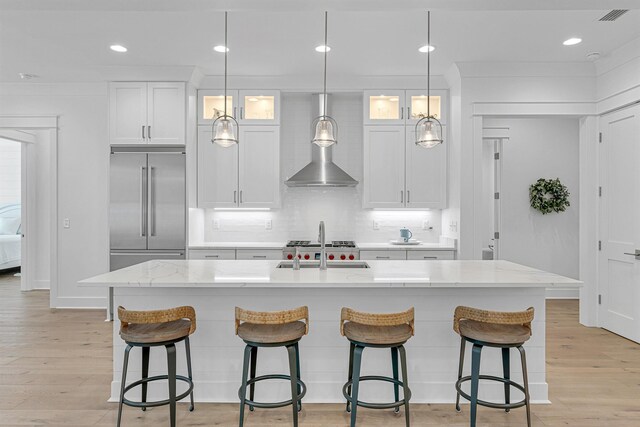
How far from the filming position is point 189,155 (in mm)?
4832

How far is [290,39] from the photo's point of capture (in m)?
3.96

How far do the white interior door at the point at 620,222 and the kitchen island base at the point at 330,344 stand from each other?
2.09 meters

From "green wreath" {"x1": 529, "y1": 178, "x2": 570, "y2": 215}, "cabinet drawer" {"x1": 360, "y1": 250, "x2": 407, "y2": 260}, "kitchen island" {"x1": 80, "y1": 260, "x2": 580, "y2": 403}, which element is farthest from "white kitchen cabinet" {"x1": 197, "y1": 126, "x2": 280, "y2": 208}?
"green wreath" {"x1": 529, "y1": 178, "x2": 570, "y2": 215}

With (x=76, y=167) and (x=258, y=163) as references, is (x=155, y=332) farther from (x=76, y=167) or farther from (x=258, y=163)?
(x=76, y=167)

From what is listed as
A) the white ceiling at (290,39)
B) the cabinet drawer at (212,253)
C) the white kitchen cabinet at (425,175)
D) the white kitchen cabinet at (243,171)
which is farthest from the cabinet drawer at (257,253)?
the white ceiling at (290,39)

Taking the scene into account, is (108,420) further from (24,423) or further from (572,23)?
(572,23)

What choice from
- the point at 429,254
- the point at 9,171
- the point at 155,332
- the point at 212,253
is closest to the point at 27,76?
the point at 212,253

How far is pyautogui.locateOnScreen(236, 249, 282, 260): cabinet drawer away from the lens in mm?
4793

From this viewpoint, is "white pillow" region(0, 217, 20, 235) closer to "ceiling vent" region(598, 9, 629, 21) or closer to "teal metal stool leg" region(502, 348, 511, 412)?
"teal metal stool leg" region(502, 348, 511, 412)

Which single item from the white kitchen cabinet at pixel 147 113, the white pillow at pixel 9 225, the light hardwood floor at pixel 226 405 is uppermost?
the white kitchen cabinet at pixel 147 113

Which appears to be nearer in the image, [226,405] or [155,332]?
[155,332]

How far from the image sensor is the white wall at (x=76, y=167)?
17.1 feet

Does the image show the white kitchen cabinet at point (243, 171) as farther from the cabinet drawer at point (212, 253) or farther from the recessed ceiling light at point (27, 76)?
the recessed ceiling light at point (27, 76)

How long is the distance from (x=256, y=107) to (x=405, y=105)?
1888mm
